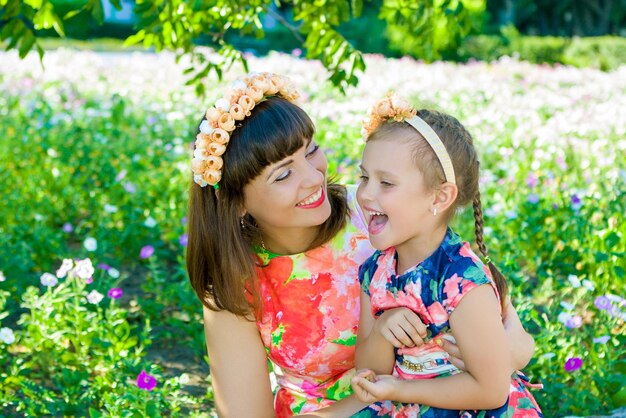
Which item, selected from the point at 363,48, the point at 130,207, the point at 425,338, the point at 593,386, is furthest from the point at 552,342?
the point at 363,48

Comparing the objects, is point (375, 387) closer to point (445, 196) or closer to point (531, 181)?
point (445, 196)

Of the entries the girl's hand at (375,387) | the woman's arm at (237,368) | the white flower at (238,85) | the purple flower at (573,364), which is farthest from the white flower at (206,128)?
the purple flower at (573,364)

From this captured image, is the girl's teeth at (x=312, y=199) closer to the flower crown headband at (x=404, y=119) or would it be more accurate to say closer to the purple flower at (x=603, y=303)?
the flower crown headband at (x=404, y=119)

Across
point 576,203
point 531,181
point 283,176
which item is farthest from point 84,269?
point 531,181

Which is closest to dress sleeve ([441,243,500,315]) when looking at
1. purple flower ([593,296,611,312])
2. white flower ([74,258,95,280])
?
purple flower ([593,296,611,312])

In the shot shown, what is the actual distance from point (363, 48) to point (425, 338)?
59.4ft

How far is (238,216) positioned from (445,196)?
2.03 ft

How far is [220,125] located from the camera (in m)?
2.07

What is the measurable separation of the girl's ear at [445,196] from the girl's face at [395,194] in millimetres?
15

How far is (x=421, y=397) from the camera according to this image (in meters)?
1.82

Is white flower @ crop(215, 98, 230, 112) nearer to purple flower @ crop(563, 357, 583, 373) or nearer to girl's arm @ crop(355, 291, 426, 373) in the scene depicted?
girl's arm @ crop(355, 291, 426, 373)

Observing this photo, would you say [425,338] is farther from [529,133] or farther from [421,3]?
[529,133]

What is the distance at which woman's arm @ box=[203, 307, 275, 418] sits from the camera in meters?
2.25

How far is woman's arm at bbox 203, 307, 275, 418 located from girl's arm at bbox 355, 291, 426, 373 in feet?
1.15
